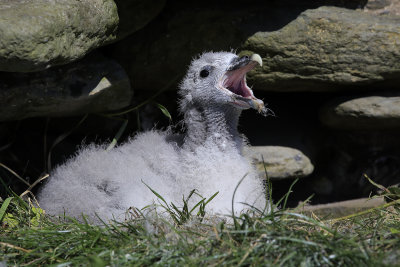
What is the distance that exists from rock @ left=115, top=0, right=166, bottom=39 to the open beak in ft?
2.81

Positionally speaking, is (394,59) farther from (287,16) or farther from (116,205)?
(116,205)

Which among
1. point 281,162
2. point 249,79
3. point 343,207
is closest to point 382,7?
point 249,79

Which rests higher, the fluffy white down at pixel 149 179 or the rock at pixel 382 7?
the rock at pixel 382 7

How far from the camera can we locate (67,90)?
382 centimetres

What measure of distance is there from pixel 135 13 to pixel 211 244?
2.08 metres

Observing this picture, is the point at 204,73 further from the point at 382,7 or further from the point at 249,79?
the point at 382,7

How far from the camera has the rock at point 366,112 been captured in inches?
167

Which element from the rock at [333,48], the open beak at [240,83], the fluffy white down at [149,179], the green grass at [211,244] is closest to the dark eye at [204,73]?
the open beak at [240,83]

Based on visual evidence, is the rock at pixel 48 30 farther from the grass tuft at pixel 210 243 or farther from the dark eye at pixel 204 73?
the grass tuft at pixel 210 243

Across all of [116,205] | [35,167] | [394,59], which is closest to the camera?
[116,205]

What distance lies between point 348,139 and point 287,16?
137 centimetres

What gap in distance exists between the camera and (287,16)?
13.6ft

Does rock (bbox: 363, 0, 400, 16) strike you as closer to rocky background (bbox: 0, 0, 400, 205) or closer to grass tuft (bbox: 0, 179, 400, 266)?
rocky background (bbox: 0, 0, 400, 205)

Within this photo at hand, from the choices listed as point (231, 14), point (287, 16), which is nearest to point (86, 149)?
point (231, 14)
